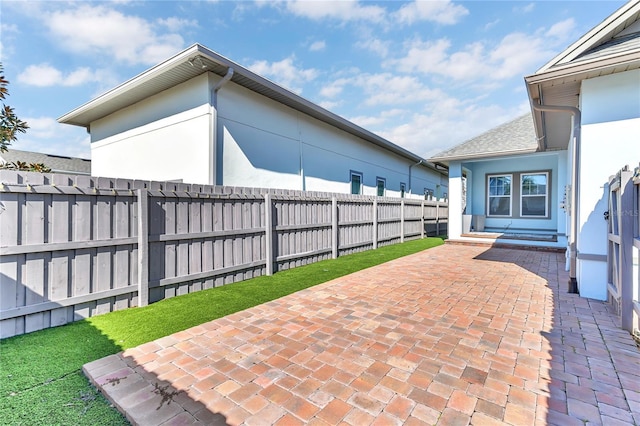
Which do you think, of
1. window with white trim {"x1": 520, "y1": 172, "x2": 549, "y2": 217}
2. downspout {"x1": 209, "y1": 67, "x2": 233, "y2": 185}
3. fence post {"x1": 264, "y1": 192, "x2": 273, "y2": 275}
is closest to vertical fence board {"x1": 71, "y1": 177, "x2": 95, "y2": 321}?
fence post {"x1": 264, "y1": 192, "x2": 273, "y2": 275}

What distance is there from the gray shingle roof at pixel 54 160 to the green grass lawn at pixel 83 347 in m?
17.8

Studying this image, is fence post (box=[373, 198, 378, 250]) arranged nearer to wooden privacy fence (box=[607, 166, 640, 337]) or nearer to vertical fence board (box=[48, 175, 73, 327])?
wooden privacy fence (box=[607, 166, 640, 337])

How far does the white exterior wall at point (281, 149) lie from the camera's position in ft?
24.4

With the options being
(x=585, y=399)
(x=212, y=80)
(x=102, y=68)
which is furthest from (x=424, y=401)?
(x=102, y=68)

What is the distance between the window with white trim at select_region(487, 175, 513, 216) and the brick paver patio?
9.16 meters

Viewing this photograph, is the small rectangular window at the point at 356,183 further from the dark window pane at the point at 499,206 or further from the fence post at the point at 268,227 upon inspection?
the fence post at the point at 268,227

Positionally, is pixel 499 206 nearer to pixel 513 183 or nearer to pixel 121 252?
pixel 513 183

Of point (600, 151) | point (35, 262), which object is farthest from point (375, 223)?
point (35, 262)

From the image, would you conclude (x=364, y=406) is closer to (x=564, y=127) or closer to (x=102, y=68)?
(x=564, y=127)

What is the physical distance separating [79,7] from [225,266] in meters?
7.32

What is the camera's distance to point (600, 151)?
446 centimetres

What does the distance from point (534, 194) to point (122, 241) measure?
46.3ft

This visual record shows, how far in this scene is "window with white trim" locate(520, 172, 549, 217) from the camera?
37.9 feet

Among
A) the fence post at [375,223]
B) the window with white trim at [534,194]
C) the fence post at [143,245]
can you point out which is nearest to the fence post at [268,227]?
the fence post at [143,245]
